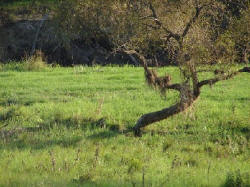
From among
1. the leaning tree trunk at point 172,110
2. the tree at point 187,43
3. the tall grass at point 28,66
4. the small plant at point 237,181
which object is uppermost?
the tree at point 187,43

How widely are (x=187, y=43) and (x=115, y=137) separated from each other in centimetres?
244

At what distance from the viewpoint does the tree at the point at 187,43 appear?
10.7 meters

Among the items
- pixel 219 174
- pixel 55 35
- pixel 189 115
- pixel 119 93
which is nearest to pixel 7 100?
pixel 119 93

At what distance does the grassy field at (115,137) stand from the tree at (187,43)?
93cm

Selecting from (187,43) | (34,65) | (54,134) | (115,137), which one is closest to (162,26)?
(187,43)

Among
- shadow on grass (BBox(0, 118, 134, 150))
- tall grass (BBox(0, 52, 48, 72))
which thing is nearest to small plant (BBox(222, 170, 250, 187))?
shadow on grass (BBox(0, 118, 134, 150))

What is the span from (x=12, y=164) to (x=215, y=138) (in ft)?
14.3

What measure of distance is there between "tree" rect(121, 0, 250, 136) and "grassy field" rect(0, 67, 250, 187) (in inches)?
36.8

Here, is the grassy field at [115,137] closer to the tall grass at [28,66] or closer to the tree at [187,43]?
the tree at [187,43]

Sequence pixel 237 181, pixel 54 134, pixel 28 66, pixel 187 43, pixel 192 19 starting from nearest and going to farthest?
pixel 237 181 < pixel 192 19 < pixel 187 43 < pixel 54 134 < pixel 28 66

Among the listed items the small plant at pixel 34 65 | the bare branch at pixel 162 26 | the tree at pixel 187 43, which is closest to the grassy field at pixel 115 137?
the tree at pixel 187 43

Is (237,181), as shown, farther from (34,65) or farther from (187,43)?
(34,65)

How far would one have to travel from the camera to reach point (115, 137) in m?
11.2

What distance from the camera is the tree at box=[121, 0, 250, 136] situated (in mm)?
10719
